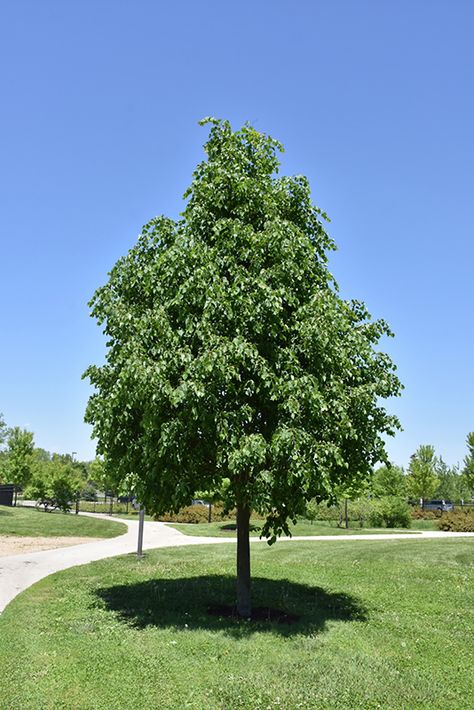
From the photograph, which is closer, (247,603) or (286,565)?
(247,603)

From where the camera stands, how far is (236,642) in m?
8.47

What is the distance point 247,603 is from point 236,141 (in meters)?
8.14

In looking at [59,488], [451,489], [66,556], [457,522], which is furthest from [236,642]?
[451,489]

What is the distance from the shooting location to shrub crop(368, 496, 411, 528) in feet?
112

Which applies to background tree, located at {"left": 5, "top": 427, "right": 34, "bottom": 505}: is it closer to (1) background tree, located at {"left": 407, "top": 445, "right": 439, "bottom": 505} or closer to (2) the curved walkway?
(2) the curved walkway

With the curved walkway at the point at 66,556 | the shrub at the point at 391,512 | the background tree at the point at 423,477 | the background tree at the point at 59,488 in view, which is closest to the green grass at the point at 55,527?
the curved walkway at the point at 66,556

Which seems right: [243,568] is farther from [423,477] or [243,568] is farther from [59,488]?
[423,477]

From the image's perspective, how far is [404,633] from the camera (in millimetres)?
9320

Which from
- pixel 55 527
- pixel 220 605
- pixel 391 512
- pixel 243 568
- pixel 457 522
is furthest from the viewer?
pixel 391 512

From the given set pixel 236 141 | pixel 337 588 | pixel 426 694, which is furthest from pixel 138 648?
pixel 236 141

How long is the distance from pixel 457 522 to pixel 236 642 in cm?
2469

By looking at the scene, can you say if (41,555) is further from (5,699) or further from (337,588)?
(5,699)

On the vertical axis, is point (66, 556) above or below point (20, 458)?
below

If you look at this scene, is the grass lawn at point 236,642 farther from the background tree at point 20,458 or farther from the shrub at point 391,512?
the background tree at point 20,458
